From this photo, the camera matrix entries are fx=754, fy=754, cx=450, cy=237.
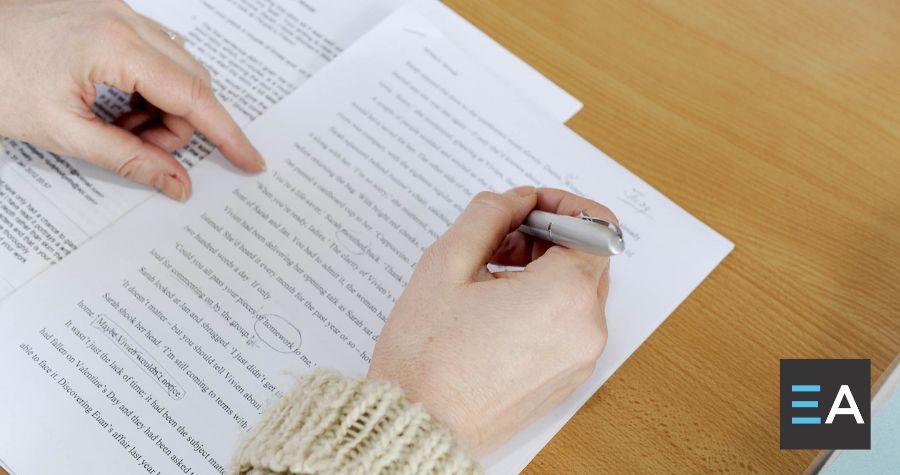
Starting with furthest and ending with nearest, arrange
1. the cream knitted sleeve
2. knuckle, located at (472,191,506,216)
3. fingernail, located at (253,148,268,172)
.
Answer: fingernail, located at (253,148,268,172) < knuckle, located at (472,191,506,216) < the cream knitted sleeve

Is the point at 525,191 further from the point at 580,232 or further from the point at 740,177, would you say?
the point at 740,177

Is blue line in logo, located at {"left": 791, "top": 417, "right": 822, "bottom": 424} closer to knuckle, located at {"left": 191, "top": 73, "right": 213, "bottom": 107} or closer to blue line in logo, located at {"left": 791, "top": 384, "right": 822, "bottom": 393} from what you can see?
blue line in logo, located at {"left": 791, "top": 384, "right": 822, "bottom": 393}

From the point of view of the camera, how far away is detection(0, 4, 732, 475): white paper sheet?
55cm

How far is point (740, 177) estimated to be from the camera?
2.27 ft

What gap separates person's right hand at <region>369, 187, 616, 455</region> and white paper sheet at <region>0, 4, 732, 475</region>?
7cm

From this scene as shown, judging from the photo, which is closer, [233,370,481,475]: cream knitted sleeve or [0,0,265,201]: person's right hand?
[233,370,481,475]: cream knitted sleeve

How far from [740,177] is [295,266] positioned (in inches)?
16.0

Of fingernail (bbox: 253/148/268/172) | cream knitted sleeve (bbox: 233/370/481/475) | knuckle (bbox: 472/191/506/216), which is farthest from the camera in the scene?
fingernail (bbox: 253/148/268/172)

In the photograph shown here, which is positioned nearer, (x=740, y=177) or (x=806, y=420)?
(x=806, y=420)

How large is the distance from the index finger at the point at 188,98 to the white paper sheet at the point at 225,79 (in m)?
0.04

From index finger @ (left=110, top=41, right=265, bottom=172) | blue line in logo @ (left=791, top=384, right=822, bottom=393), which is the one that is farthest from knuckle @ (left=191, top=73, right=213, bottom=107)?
blue line in logo @ (left=791, top=384, right=822, bottom=393)

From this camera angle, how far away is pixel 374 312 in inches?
23.8

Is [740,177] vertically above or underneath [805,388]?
above

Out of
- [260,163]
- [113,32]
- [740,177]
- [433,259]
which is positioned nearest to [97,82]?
[113,32]
